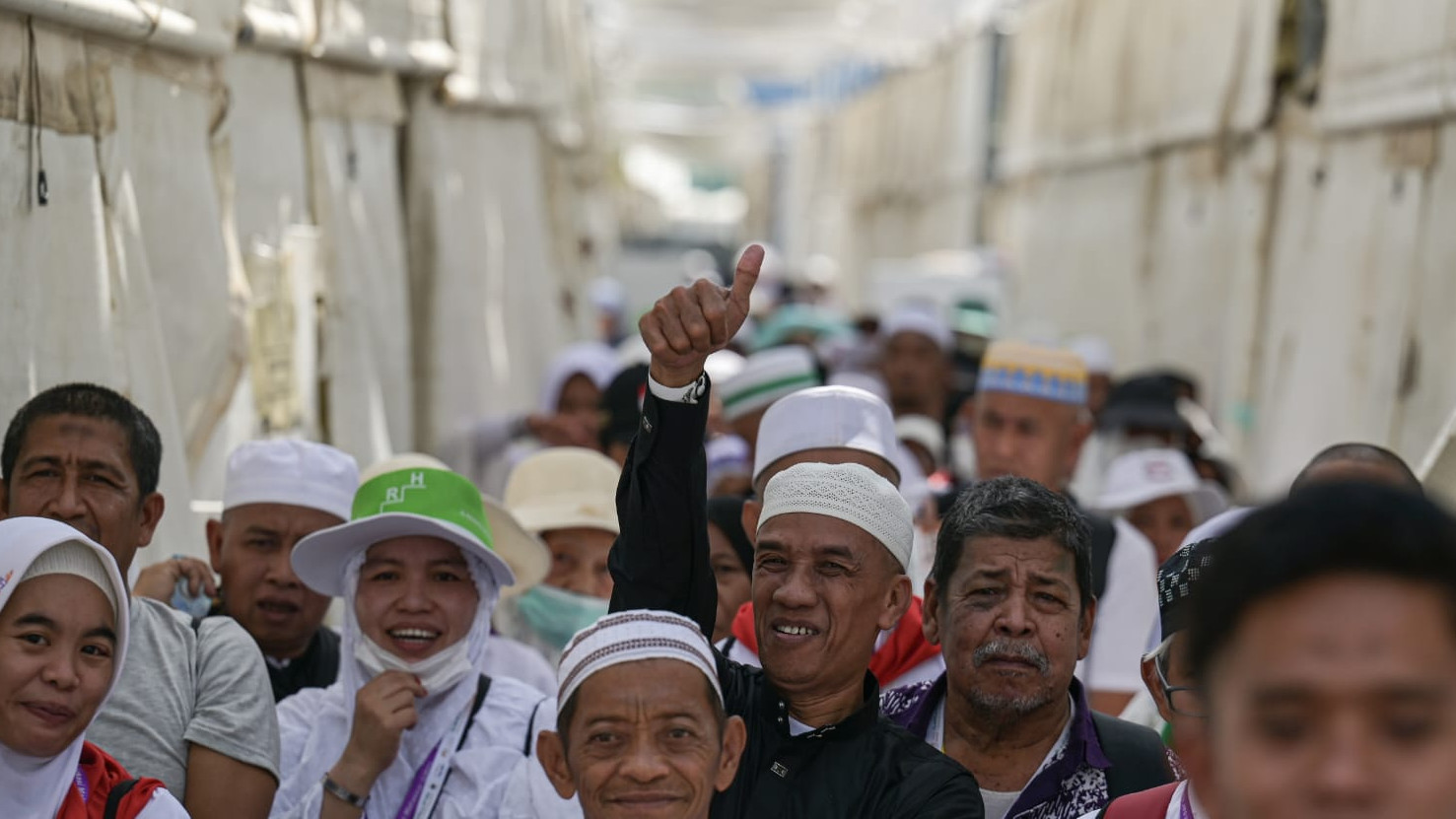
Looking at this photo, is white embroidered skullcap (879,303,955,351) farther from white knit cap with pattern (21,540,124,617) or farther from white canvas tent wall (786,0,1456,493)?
white knit cap with pattern (21,540,124,617)

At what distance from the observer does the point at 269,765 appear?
331 centimetres

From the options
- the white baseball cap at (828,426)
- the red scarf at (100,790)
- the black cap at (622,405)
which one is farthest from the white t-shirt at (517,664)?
the black cap at (622,405)

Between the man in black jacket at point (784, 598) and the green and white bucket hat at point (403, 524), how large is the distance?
0.50 metres

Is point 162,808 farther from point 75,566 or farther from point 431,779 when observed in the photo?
point 431,779

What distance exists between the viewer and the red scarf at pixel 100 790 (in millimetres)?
2818

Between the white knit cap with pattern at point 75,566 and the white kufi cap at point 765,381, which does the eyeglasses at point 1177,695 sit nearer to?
the white knit cap with pattern at point 75,566

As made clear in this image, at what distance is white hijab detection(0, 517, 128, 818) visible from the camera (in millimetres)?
2789

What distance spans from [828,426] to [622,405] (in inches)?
102

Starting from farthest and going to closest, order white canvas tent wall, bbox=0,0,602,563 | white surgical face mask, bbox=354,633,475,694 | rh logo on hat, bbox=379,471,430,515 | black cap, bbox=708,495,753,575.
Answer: white canvas tent wall, bbox=0,0,602,563, black cap, bbox=708,495,753,575, rh logo on hat, bbox=379,471,430,515, white surgical face mask, bbox=354,633,475,694

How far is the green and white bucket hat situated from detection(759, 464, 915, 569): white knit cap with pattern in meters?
0.70

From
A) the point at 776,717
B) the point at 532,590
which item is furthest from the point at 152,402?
the point at 776,717

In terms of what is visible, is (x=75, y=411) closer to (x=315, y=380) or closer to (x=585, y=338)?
(x=315, y=380)

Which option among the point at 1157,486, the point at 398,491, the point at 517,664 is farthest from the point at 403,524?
the point at 1157,486

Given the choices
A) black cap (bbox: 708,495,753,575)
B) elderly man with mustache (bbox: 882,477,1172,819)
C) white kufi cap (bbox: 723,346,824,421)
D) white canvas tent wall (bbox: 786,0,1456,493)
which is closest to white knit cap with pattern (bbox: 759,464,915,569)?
elderly man with mustache (bbox: 882,477,1172,819)
